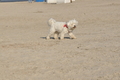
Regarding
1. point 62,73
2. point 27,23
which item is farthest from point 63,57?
point 27,23

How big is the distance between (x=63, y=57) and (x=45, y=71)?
1.48 m

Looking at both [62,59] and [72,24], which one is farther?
[72,24]

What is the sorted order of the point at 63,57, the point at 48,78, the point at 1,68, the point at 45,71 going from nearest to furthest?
1. the point at 48,78
2. the point at 45,71
3. the point at 1,68
4. the point at 63,57

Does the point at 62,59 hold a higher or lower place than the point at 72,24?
lower

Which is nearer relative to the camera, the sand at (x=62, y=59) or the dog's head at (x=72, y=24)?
the sand at (x=62, y=59)

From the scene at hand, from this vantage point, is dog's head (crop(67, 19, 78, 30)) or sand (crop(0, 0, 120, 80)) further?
dog's head (crop(67, 19, 78, 30))

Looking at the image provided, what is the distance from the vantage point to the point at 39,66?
7426mm

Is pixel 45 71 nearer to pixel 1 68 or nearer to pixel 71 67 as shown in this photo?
pixel 71 67

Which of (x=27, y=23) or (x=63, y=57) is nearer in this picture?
(x=63, y=57)

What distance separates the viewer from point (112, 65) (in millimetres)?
7301

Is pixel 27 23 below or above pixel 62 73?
below

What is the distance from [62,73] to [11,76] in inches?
38.5

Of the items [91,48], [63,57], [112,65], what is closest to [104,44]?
[91,48]

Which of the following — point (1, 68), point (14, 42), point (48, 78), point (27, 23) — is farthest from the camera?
point (27, 23)
